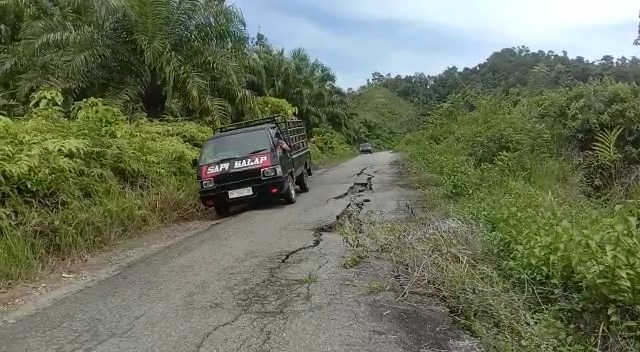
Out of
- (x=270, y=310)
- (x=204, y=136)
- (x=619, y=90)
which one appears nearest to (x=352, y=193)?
(x=204, y=136)

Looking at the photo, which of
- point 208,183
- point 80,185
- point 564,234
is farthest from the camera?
point 208,183

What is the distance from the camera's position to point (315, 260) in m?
6.08

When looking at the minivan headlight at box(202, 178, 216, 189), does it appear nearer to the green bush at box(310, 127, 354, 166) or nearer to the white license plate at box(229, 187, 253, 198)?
the white license plate at box(229, 187, 253, 198)

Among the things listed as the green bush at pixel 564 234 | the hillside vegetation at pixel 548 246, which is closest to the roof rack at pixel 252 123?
the hillside vegetation at pixel 548 246

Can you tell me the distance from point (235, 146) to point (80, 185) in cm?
346

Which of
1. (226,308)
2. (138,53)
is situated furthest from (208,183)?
(138,53)

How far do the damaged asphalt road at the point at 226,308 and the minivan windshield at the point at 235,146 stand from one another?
336 centimetres

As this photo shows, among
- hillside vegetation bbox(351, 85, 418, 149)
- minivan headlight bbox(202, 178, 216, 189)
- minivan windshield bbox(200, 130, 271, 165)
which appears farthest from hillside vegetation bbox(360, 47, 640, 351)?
hillside vegetation bbox(351, 85, 418, 149)

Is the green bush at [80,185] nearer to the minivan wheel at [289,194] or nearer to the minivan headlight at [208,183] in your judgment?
the minivan headlight at [208,183]

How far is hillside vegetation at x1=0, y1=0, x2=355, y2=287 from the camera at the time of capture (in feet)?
22.5

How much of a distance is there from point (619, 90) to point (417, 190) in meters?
5.15

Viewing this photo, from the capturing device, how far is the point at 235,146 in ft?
34.9

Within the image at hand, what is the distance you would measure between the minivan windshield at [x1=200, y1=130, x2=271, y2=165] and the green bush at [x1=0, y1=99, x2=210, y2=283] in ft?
2.09

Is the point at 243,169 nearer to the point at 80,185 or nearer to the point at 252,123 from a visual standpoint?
the point at 252,123
